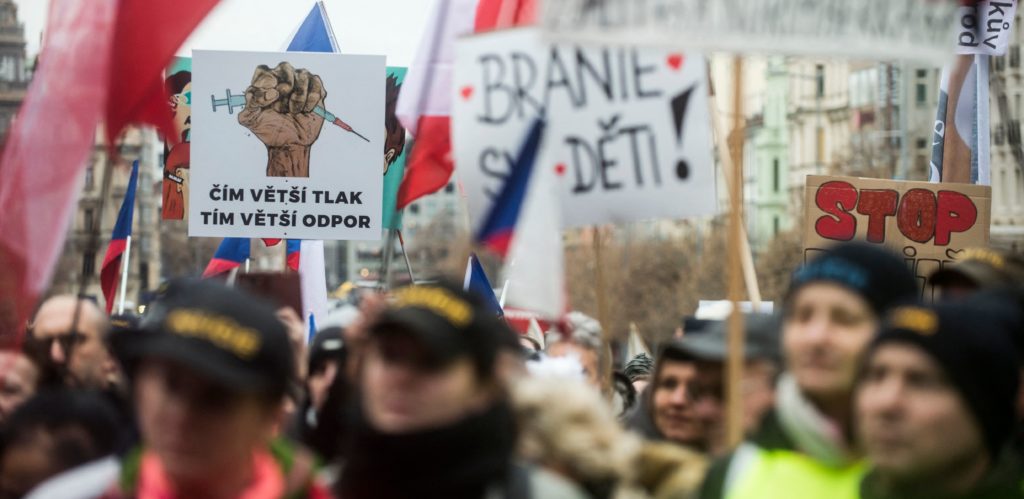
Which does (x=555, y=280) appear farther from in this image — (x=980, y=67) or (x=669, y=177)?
(x=980, y=67)

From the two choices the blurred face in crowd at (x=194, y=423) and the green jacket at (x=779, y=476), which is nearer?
the blurred face in crowd at (x=194, y=423)

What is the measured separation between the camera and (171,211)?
14461 mm

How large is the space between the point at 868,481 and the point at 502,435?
854 millimetres

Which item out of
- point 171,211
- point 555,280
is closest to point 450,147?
point 555,280

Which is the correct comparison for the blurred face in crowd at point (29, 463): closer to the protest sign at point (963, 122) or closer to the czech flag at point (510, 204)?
the czech flag at point (510, 204)

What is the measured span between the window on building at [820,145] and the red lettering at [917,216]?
89225 mm

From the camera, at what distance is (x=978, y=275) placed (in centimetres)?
576

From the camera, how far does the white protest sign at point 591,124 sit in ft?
20.5

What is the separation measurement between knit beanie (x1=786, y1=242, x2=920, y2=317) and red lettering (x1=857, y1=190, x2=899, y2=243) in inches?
271

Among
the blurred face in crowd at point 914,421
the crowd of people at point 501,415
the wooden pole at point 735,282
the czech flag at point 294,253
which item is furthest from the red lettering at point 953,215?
the blurred face in crowd at point 914,421

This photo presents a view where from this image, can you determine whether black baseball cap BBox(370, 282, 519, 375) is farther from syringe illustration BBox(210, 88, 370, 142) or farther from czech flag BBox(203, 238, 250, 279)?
czech flag BBox(203, 238, 250, 279)

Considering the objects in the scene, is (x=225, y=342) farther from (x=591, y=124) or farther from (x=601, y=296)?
(x=601, y=296)

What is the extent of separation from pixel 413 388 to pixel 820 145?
9775 cm

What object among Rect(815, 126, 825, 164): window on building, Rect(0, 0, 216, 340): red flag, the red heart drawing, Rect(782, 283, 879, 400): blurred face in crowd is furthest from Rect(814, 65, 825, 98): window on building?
Rect(782, 283, 879, 400): blurred face in crowd
